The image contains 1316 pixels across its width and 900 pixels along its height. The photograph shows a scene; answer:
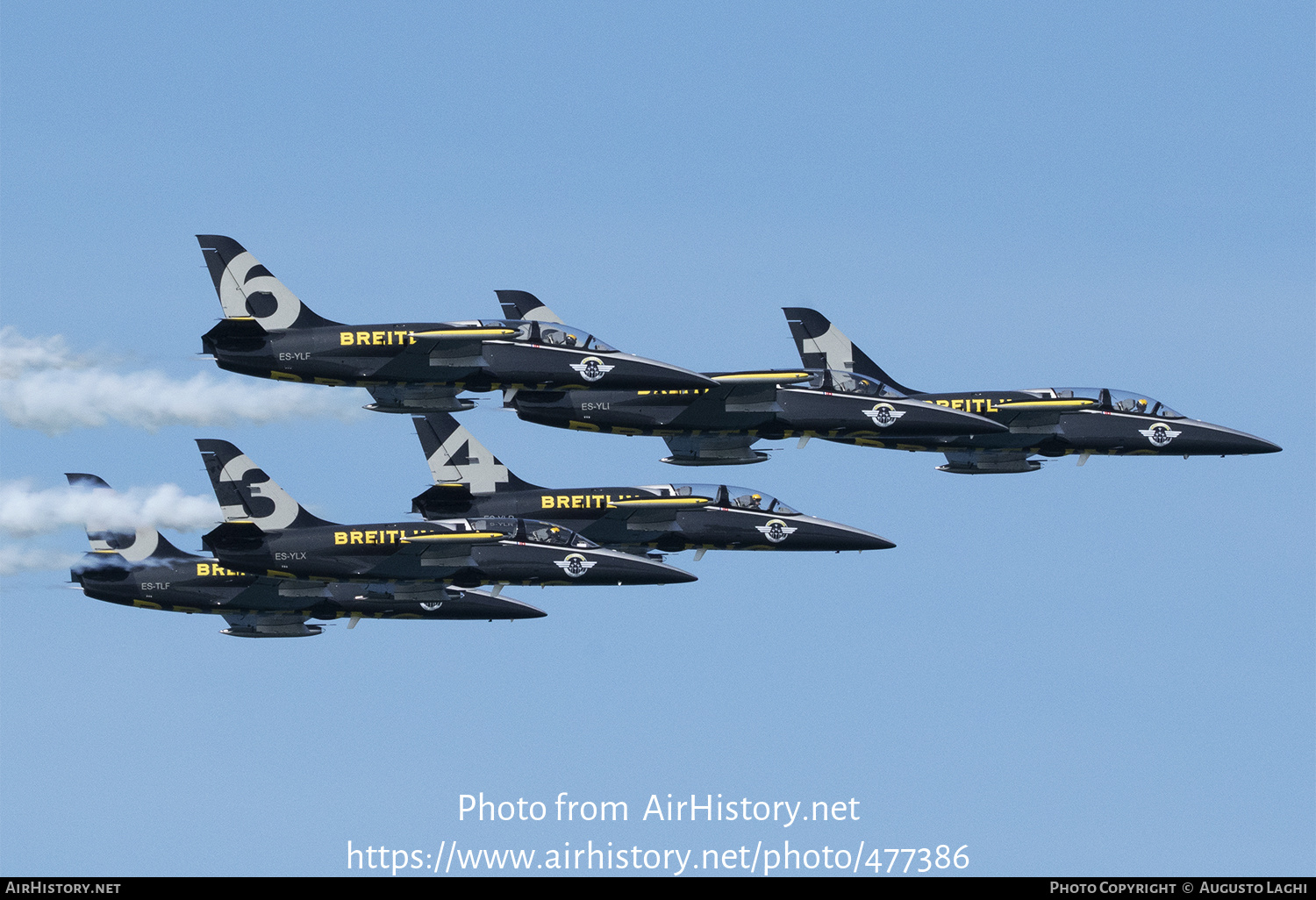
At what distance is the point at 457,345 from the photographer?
88.1m

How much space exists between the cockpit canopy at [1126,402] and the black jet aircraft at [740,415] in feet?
16.8

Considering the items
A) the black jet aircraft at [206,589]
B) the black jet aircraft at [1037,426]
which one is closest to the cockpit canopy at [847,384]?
the black jet aircraft at [1037,426]

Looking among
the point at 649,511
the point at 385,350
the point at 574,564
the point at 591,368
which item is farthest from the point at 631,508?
the point at 385,350

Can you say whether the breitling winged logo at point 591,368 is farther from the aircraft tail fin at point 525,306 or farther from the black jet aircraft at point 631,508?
the aircraft tail fin at point 525,306

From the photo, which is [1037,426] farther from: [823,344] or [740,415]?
[740,415]

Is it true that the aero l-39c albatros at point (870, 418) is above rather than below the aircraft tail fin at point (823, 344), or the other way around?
below

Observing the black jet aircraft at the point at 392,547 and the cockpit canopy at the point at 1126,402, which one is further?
the cockpit canopy at the point at 1126,402

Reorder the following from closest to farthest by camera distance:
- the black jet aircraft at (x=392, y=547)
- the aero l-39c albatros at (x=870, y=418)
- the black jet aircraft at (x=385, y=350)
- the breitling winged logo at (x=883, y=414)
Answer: the black jet aircraft at (x=385, y=350) → the black jet aircraft at (x=392, y=547) → the aero l-39c albatros at (x=870, y=418) → the breitling winged logo at (x=883, y=414)

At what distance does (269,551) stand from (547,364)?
11493mm

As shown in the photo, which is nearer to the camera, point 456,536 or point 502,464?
point 456,536

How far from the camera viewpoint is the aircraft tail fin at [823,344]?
104562 millimetres

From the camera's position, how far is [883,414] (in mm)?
96312

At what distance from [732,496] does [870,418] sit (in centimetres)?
648
